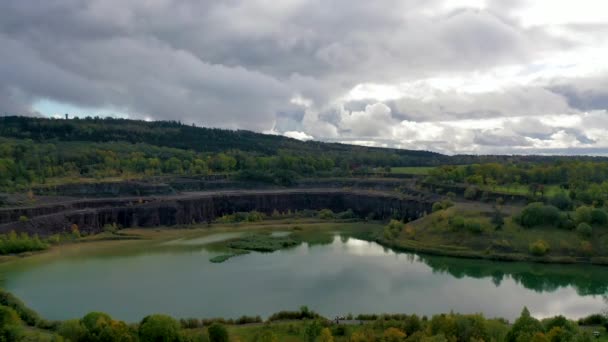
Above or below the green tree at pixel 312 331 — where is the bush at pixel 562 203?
above

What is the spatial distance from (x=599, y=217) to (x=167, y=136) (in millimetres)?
122374

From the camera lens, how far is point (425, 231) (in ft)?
193

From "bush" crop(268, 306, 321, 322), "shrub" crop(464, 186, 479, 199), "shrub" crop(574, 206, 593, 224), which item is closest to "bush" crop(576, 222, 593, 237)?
"shrub" crop(574, 206, 593, 224)

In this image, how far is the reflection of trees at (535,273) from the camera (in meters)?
41.9

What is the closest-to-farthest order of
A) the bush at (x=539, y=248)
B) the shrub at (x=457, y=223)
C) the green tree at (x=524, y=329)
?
the green tree at (x=524, y=329) → the bush at (x=539, y=248) → the shrub at (x=457, y=223)

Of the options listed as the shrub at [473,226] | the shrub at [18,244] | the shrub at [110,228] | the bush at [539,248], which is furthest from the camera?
the shrub at [110,228]

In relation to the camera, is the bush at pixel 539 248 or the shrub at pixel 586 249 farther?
the bush at pixel 539 248

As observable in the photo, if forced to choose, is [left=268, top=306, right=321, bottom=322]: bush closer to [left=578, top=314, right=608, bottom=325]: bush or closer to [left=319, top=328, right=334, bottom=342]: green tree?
[left=319, top=328, right=334, bottom=342]: green tree

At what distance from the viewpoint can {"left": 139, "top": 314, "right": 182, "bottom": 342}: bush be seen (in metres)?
23.1

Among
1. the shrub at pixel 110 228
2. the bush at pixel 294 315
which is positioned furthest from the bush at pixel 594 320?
the shrub at pixel 110 228

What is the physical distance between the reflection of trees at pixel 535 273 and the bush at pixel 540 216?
7.29 m

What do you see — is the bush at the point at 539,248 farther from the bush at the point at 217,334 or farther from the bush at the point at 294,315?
the bush at the point at 217,334

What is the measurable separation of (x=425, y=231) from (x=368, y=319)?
105ft

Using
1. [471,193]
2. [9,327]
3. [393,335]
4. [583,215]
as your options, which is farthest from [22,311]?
[471,193]
